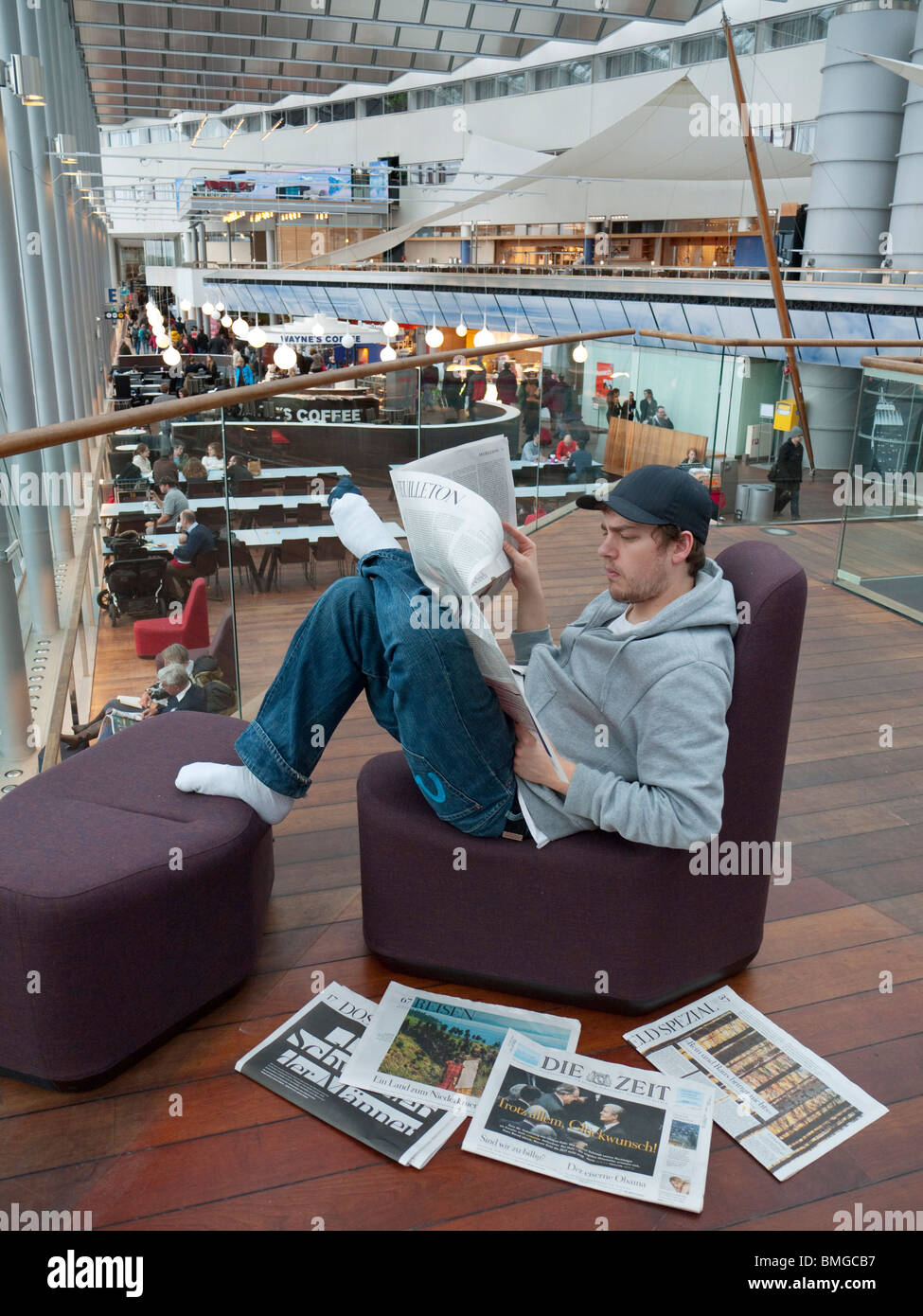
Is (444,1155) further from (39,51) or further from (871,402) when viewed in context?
(39,51)

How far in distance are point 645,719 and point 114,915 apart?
3.03 feet

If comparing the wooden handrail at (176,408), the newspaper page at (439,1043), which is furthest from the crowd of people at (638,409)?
the newspaper page at (439,1043)

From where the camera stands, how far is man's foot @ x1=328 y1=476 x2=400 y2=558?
6.34 ft

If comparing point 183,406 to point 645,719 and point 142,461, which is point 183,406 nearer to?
point 645,719

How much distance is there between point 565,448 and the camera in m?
5.81

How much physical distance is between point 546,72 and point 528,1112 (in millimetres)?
31644

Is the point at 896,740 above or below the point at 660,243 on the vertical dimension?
below

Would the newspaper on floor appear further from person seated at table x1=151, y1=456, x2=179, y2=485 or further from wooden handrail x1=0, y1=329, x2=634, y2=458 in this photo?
person seated at table x1=151, y1=456, x2=179, y2=485

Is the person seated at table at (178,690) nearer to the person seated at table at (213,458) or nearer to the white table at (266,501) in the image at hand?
the white table at (266,501)

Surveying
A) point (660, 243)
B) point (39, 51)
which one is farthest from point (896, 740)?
point (660, 243)

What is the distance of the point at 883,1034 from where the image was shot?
1865mm

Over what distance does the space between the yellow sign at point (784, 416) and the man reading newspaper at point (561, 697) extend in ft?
23.9

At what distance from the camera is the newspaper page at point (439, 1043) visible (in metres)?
1.69

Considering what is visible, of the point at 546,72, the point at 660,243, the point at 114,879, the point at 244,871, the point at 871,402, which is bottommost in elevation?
the point at 244,871
